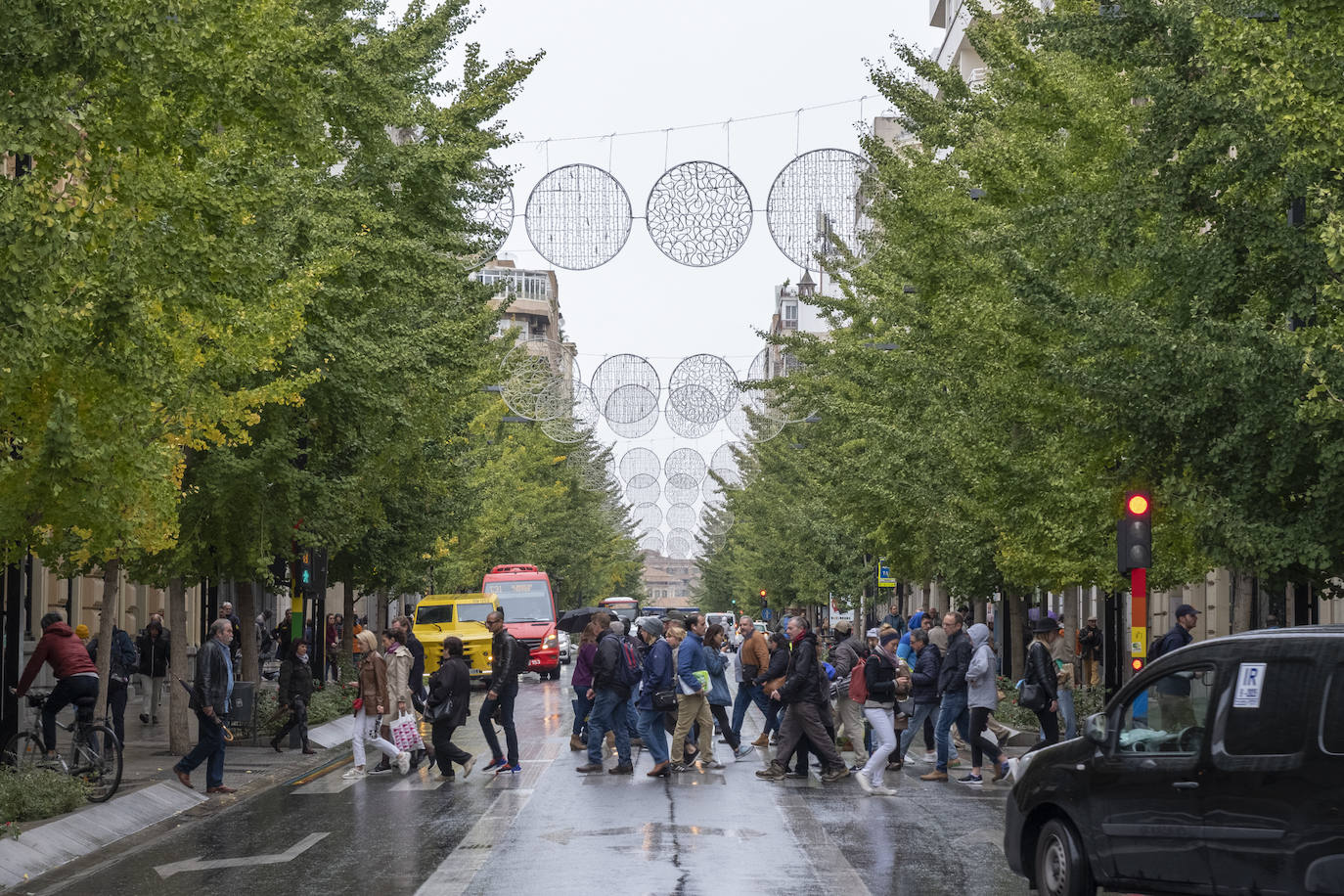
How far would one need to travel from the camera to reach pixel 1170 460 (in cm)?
1809

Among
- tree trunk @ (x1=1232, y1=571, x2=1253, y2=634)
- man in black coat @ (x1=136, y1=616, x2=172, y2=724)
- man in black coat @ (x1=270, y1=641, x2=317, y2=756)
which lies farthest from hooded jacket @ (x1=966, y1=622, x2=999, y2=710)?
man in black coat @ (x1=136, y1=616, x2=172, y2=724)

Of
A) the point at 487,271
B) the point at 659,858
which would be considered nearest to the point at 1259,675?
the point at 659,858

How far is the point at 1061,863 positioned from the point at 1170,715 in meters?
1.38

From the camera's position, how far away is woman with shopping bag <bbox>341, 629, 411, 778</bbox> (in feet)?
70.2

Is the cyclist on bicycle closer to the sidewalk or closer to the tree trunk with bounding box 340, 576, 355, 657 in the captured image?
the sidewalk

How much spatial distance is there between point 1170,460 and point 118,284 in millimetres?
10384

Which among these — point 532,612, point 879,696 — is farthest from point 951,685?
point 532,612

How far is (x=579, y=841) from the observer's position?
14219 millimetres

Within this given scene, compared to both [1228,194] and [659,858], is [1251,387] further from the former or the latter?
[659,858]

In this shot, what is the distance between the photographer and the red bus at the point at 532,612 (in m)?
51.1

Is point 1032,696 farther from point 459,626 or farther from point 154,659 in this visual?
point 459,626

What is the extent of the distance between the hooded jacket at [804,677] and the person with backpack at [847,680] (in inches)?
36.3

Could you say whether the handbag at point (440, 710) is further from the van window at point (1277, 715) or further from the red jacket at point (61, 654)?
the van window at point (1277, 715)

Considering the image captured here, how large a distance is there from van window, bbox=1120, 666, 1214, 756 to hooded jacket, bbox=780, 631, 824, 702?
29.9ft
